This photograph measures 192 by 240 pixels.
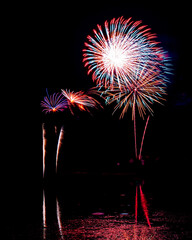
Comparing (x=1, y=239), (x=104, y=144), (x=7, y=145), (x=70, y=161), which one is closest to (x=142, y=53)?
(x=7, y=145)

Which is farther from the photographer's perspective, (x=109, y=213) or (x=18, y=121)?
(x=18, y=121)

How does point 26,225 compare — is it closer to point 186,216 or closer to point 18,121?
point 186,216

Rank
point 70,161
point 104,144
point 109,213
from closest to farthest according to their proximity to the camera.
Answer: point 109,213 → point 70,161 → point 104,144

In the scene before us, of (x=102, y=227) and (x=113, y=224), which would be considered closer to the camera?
(x=102, y=227)

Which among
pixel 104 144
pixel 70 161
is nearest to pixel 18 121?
pixel 70 161

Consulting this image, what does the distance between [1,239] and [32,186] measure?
12783 mm

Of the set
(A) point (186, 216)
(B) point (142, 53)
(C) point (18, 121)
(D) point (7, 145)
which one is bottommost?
(A) point (186, 216)

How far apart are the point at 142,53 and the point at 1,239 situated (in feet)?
33.8

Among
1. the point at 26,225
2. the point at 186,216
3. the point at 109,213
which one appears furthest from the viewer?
the point at 109,213

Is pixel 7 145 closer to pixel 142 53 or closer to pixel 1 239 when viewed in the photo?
pixel 142 53

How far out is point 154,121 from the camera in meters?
43.1

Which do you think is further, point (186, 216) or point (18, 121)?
point (18, 121)

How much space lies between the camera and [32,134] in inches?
729

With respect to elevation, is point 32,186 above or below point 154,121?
below
